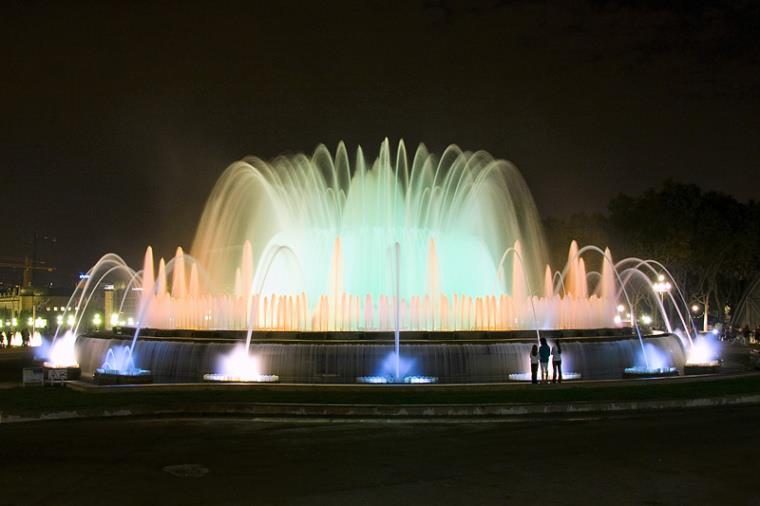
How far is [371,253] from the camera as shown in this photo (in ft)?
119

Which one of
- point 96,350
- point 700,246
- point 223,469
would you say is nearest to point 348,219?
point 96,350

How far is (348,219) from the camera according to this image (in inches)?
1533

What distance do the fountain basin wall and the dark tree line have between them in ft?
143

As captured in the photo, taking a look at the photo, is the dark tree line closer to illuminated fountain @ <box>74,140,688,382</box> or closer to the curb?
illuminated fountain @ <box>74,140,688,382</box>

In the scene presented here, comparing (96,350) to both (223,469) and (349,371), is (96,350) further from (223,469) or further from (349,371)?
(223,469)

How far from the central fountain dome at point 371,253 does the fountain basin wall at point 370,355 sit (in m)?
5.40

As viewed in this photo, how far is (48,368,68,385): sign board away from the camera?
23195 millimetres

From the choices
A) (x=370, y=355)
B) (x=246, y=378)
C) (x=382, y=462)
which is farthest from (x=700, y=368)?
(x=382, y=462)

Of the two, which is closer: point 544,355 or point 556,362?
point 544,355

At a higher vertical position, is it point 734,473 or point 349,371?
point 349,371

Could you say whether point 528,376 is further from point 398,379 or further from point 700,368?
point 700,368

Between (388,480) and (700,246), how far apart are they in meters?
62.4

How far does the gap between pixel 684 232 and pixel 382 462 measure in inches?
2360

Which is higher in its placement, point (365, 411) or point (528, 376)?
point (528, 376)
